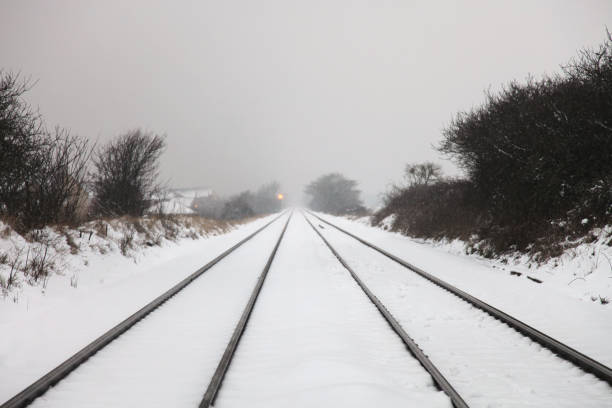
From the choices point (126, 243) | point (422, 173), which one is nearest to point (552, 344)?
point (126, 243)

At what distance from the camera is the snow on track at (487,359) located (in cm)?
270

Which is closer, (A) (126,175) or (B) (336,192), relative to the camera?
(A) (126,175)

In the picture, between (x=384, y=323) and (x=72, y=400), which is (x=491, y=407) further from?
(x=72, y=400)

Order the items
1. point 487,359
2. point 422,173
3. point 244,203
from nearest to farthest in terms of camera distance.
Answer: point 487,359 < point 422,173 < point 244,203

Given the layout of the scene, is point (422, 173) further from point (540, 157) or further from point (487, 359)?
point (487, 359)

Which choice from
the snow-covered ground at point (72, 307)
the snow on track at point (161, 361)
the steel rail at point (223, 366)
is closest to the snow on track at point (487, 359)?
the steel rail at point (223, 366)

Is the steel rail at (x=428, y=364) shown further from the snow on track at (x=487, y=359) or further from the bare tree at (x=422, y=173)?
the bare tree at (x=422, y=173)

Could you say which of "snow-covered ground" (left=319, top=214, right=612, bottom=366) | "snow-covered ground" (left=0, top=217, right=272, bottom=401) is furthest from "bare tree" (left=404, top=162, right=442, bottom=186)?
"snow-covered ground" (left=0, top=217, right=272, bottom=401)

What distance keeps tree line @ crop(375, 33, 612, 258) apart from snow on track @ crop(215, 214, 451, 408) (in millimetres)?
6446

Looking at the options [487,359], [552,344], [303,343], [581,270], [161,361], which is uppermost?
[581,270]

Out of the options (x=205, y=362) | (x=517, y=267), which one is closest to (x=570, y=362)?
(x=205, y=362)

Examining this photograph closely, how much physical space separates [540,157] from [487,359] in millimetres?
7698

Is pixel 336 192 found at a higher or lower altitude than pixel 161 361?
higher

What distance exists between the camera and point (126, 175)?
40.5 ft
